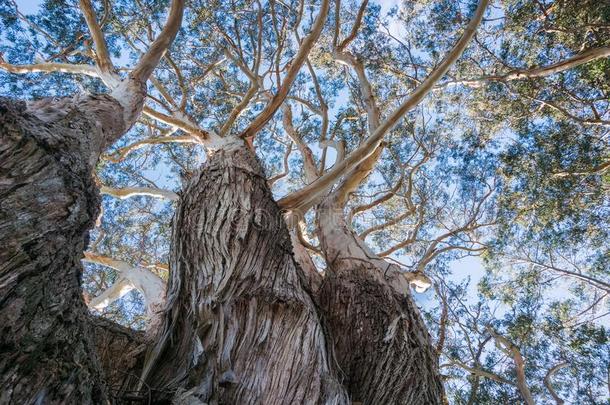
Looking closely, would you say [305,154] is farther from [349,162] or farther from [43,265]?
[43,265]

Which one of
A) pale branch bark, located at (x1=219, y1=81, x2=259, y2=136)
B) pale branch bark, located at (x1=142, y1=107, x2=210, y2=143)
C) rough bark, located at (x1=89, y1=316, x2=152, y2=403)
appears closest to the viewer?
rough bark, located at (x1=89, y1=316, x2=152, y2=403)

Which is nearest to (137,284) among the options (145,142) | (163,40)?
(163,40)

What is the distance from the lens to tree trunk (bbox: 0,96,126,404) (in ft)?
3.07

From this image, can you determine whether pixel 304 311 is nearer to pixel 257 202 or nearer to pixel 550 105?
pixel 257 202

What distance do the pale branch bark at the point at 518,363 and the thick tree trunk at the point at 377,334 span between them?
3943 mm

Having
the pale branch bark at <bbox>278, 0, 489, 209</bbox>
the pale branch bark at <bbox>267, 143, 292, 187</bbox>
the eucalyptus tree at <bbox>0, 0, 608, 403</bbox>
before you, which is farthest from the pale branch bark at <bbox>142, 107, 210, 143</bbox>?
the pale branch bark at <bbox>278, 0, 489, 209</bbox>

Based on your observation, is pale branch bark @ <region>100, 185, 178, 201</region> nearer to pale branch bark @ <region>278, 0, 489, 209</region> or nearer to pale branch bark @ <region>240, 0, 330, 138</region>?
pale branch bark @ <region>240, 0, 330, 138</region>

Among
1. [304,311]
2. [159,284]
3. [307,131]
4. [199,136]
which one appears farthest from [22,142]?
[307,131]

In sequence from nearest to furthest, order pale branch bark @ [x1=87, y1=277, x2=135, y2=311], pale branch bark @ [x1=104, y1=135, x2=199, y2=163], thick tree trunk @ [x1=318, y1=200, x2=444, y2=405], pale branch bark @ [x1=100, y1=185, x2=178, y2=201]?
thick tree trunk @ [x1=318, y1=200, x2=444, y2=405], pale branch bark @ [x1=87, y1=277, x2=135, y2=311], pale branch bark @ [x1=100, y1=185, x2=178, y2=201], pale branch bark @ [x1=104, y1=135, x2=199, y2=163]

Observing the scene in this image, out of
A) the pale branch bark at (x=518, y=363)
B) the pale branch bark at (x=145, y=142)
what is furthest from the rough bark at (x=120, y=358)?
the pale branch bark at (x=518, y=363)

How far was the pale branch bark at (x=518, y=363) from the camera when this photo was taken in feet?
19.0

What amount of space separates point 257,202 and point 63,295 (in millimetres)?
1619

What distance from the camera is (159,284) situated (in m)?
4.79

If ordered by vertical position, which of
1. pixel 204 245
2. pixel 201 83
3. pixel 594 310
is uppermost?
pixel 201 83
